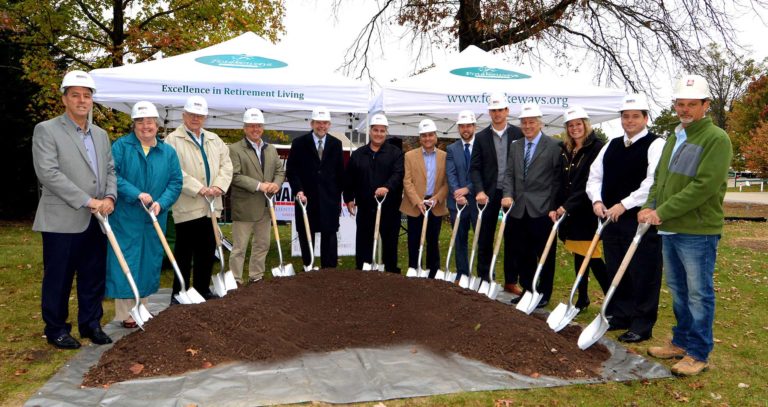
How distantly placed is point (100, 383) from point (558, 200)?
4137 mm

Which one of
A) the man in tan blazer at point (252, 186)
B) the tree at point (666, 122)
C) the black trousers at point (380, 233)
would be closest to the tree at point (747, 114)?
the tree at point (666, 122)

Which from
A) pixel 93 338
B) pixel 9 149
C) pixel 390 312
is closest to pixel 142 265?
pixel 93 338

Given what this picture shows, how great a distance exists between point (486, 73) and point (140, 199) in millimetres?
4648

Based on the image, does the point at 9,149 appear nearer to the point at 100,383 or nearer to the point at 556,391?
the point at 100,383

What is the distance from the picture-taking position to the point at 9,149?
45.7ft

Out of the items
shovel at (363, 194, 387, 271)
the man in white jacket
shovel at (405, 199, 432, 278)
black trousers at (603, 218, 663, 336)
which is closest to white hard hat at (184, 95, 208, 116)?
the man in white jacket

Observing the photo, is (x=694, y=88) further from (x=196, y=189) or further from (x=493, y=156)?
(x=196, y=189)

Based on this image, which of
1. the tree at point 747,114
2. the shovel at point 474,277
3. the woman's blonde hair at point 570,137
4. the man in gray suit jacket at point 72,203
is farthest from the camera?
the tree at point 747,114

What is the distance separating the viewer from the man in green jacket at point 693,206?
3.67 metres

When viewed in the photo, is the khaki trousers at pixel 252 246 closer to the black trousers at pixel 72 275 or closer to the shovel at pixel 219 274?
the shovel at pixel 219 274

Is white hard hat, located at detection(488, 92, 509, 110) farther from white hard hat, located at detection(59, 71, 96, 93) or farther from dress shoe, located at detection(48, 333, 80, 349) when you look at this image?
dress shoe, located at detection(48, 333, 80, 349)

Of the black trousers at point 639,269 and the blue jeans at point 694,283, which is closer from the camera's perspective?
the blue jeans at point 694,283

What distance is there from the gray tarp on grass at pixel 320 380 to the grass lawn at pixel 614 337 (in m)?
0.12

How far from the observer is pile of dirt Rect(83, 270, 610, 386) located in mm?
3811
